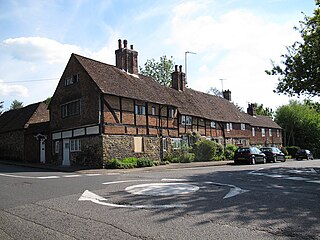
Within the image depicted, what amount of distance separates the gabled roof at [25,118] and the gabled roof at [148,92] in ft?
31.0

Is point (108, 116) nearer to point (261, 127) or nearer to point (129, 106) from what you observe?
point (129, 106)

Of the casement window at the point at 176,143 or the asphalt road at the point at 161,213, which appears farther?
the casement window at the point at 176,143

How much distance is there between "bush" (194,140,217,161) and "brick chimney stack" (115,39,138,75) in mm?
10235

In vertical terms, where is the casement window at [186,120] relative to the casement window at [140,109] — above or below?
below

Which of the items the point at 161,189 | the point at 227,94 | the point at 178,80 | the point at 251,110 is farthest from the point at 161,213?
the point at 251,110

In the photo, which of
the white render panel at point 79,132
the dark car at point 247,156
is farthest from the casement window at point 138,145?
the dark car at point 247,156

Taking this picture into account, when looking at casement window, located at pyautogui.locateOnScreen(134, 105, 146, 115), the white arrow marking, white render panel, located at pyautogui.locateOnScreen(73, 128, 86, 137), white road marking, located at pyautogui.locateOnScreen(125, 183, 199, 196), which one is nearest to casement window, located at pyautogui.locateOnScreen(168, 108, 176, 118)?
casement window, located at pyautogui.locateOnScreen(134, 105, 146, 115)

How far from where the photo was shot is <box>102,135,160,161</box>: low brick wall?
24500mm

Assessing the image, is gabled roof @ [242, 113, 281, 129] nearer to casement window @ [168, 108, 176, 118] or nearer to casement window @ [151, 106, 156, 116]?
casement window @ [168, 108, 176, 118]

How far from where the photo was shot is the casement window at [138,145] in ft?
88.6

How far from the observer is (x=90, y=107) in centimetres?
2547

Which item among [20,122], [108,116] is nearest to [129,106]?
[108,116]

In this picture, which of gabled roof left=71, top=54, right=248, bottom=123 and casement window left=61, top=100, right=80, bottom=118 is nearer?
gabled roof left=71, top=54, right=248, bottom=123

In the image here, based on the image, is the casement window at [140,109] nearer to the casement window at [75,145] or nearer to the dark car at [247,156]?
the casement window at [75,145]
